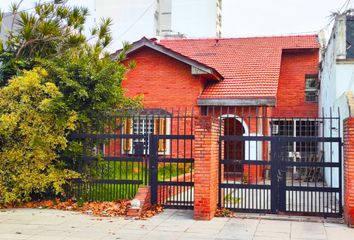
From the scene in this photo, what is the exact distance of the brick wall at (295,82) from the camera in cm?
2359

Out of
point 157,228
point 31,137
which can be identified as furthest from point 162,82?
point 157,228

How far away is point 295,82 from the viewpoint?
24078 mm

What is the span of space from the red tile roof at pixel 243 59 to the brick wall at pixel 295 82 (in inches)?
25.3

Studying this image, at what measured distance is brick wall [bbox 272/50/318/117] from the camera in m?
23.6

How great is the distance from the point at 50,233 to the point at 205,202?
3.26 m

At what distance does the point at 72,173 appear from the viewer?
37.2ft

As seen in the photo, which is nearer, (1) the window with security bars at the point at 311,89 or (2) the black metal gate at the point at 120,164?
(2) the black metal gate at the point at 120,164

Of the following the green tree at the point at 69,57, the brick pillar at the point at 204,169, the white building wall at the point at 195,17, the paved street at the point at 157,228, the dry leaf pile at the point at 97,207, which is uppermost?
the white building wall at the point at 195,17

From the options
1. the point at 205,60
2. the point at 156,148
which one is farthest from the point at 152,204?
the point at 205,60

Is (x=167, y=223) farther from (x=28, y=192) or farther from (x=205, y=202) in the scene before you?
(x=28, y=192)

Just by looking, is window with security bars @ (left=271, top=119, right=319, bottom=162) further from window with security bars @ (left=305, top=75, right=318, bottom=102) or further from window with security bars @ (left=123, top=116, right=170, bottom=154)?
window with security bars @ (left=123, top=116, right=170, bottom=154)

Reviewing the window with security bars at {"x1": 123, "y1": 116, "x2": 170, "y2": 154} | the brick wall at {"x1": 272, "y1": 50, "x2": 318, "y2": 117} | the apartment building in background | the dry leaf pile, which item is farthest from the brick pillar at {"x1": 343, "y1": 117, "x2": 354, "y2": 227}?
the apartment building in background

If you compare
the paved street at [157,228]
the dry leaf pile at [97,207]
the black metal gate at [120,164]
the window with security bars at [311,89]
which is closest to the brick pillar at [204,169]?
the paved street at [157,228]

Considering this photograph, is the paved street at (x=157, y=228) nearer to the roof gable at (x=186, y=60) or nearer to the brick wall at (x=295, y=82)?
the roof gable at (x=186, y=60)
